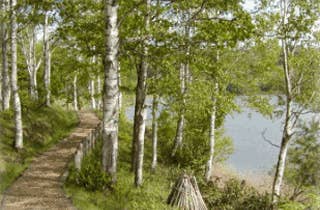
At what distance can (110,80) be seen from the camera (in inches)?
392

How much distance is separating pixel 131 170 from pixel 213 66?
7.50 metres

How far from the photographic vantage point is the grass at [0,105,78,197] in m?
12.4

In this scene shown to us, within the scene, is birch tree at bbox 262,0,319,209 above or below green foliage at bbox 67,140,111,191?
above

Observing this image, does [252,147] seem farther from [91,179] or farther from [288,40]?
[91,179]

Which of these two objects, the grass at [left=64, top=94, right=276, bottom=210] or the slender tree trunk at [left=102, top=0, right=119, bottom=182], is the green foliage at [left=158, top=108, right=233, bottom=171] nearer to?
the grass at [left=64, top=94, right=276, bottom=210]

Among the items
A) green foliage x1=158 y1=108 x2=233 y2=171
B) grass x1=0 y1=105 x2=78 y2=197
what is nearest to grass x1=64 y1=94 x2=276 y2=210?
green foliage x1=158 y1=108 x2=233 y2=171

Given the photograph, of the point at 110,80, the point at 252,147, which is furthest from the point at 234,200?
the point at 252,147

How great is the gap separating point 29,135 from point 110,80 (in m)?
8.08

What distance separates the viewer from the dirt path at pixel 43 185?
9.55 meters

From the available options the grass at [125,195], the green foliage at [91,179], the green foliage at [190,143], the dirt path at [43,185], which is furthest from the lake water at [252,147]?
the green foliage at [91,179]

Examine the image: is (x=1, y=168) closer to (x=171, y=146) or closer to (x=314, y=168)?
(x=171, y=146)

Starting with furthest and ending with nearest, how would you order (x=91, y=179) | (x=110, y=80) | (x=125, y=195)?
(x=125, y=195), (x=91, y=179), (x=110, y=80)

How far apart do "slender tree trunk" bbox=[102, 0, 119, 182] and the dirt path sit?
71.7 inches

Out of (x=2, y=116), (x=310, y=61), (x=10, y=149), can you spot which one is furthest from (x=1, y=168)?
(x=310, y=61)
